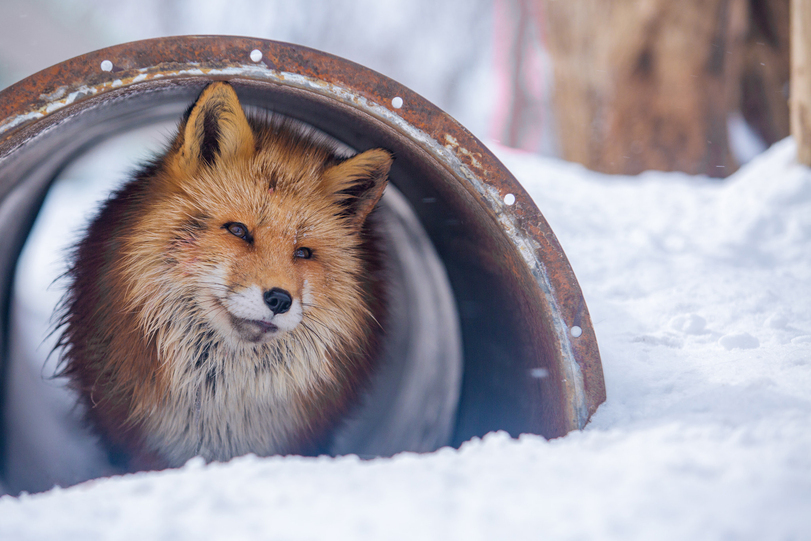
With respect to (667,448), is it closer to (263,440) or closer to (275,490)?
(275,490)

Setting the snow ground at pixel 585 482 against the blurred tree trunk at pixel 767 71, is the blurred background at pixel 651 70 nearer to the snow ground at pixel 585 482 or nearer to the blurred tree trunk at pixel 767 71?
the blurred tree trunk at pixel 767 71

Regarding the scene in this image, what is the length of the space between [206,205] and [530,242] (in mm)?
1153

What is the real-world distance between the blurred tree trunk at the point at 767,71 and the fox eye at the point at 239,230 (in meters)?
7.16

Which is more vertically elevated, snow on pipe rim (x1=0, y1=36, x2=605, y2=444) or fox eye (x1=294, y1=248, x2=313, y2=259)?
snow on pipe rim (x1=0, y1=36, x2=605, y2=444)

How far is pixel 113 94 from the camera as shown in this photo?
6.81 ft

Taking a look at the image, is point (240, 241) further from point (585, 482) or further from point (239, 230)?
point (585, 482)

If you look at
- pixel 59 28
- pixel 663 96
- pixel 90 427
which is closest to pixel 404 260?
pixel 90 427

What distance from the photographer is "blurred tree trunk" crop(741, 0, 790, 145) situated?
22.6ft

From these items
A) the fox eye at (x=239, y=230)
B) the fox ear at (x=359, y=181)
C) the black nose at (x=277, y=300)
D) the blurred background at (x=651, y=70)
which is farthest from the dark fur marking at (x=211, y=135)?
the blurred background at (x=651, y=70)

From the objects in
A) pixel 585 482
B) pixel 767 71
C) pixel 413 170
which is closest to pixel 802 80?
pixel 413 170

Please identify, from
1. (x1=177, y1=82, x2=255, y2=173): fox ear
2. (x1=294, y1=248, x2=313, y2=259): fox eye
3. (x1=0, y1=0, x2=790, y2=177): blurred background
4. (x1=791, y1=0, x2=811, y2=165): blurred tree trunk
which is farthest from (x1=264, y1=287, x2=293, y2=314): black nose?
(x1=0, y1=0, x2=790, y2=177): blurred background

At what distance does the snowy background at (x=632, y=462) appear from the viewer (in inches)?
50.5

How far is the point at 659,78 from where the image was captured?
655 centimetres

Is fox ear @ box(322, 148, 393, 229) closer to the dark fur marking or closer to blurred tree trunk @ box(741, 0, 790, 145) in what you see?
the dark fur marking
